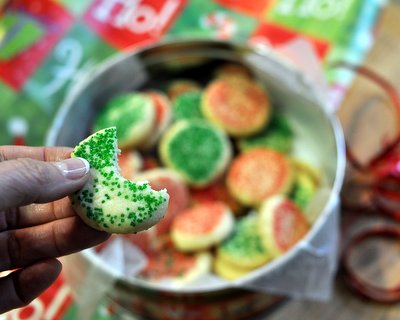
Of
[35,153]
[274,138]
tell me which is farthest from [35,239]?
[274,138]

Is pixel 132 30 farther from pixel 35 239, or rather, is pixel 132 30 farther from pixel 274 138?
pixel 35 239

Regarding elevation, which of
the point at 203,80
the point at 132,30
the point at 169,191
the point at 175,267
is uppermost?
the point at 132,30

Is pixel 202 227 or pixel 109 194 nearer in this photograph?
pixel 109 194

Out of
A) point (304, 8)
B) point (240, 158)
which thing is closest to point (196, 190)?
point (240, 158)

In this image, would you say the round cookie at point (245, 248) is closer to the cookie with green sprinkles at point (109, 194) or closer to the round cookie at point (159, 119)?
the round cookie at point (159, 119)

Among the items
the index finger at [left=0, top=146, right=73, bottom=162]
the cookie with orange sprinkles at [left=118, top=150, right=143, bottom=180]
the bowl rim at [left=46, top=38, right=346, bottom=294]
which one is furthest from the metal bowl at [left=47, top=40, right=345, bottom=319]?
the index finger at [left=0, top=146, right=73, bottom=162]

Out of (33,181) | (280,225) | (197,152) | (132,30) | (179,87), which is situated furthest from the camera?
(132,30)
